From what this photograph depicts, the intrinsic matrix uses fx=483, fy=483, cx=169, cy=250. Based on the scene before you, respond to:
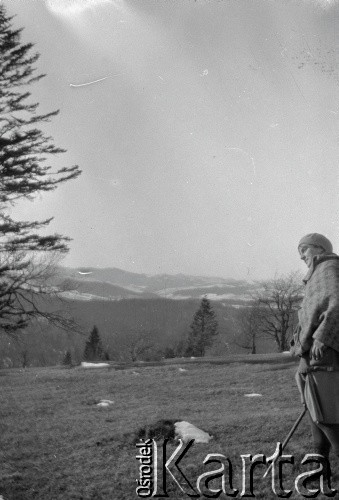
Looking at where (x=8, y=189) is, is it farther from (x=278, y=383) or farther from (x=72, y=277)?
(x=278, y=383)

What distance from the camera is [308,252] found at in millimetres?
4629

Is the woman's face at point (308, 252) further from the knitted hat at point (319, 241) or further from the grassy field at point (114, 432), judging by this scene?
the grassy field at point (114, 432)

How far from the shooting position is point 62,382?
20.4m

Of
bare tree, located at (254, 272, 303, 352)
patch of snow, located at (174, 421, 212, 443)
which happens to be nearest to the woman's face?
patch of snow, located at (174, 421, 212, 443)

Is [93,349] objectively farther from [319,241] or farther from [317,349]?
[317,349]

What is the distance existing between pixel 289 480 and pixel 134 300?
108510 millimetres

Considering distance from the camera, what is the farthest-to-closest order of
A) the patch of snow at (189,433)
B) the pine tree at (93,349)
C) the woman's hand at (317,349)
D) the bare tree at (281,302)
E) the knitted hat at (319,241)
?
the pine tree at (93,349), the bare tree at (281,302), the patch of snow at (189,433), the knitted hat at (319,241), the woman's hand at (317,349)

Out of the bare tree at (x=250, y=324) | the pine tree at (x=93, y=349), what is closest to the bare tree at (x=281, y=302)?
the bare tree at (x=250, y=324)

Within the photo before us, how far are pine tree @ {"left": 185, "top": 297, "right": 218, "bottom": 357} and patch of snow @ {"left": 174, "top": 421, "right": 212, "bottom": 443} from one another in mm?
52782

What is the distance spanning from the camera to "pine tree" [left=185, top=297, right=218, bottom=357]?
193 feet

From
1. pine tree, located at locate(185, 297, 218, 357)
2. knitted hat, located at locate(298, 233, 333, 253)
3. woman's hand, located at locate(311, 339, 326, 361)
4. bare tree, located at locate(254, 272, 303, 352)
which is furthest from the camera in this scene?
pine tree, located at locate(185, 297, 218, 357)

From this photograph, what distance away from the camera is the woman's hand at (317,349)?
407 cm

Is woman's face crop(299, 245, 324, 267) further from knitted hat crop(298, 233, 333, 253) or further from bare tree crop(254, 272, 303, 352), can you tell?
bare tree crop(254, 272, 303, 352)

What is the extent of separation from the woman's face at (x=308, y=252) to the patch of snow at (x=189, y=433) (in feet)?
9.82
